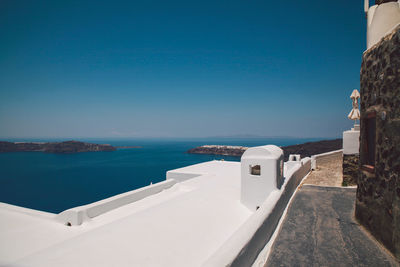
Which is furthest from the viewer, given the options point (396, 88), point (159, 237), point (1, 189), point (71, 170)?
point (71, 170)

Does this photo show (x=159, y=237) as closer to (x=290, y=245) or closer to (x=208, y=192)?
(x=290, y=245)

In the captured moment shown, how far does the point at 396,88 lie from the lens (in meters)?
2.90

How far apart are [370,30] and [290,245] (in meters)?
4.13

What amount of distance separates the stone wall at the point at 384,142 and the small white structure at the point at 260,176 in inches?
113

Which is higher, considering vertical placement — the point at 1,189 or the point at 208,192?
the point at 208,192

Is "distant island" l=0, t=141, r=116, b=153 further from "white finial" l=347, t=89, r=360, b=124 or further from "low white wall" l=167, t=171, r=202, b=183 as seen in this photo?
"white finial" l=347, t=89, r=360, b=124

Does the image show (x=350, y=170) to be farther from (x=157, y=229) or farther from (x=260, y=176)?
(x=157, y=229)

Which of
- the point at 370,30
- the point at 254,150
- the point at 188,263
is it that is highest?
the point at 370,30

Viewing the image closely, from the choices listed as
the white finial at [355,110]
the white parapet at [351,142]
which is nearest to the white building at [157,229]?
the white parapet at [351,142]

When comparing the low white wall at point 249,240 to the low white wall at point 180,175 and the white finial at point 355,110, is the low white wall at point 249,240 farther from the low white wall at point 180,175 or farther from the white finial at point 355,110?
the low white wall at point 180,175

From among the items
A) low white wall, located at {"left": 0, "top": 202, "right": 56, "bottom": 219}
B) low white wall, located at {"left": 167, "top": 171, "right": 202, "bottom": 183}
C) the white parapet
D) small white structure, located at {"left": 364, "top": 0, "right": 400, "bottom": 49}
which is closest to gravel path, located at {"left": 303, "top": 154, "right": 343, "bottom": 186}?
the white parapet

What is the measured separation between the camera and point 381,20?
145 inches

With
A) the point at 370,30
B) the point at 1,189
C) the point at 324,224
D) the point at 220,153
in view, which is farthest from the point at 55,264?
the point at 220,153

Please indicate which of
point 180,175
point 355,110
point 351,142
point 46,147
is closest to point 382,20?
point 351,142
